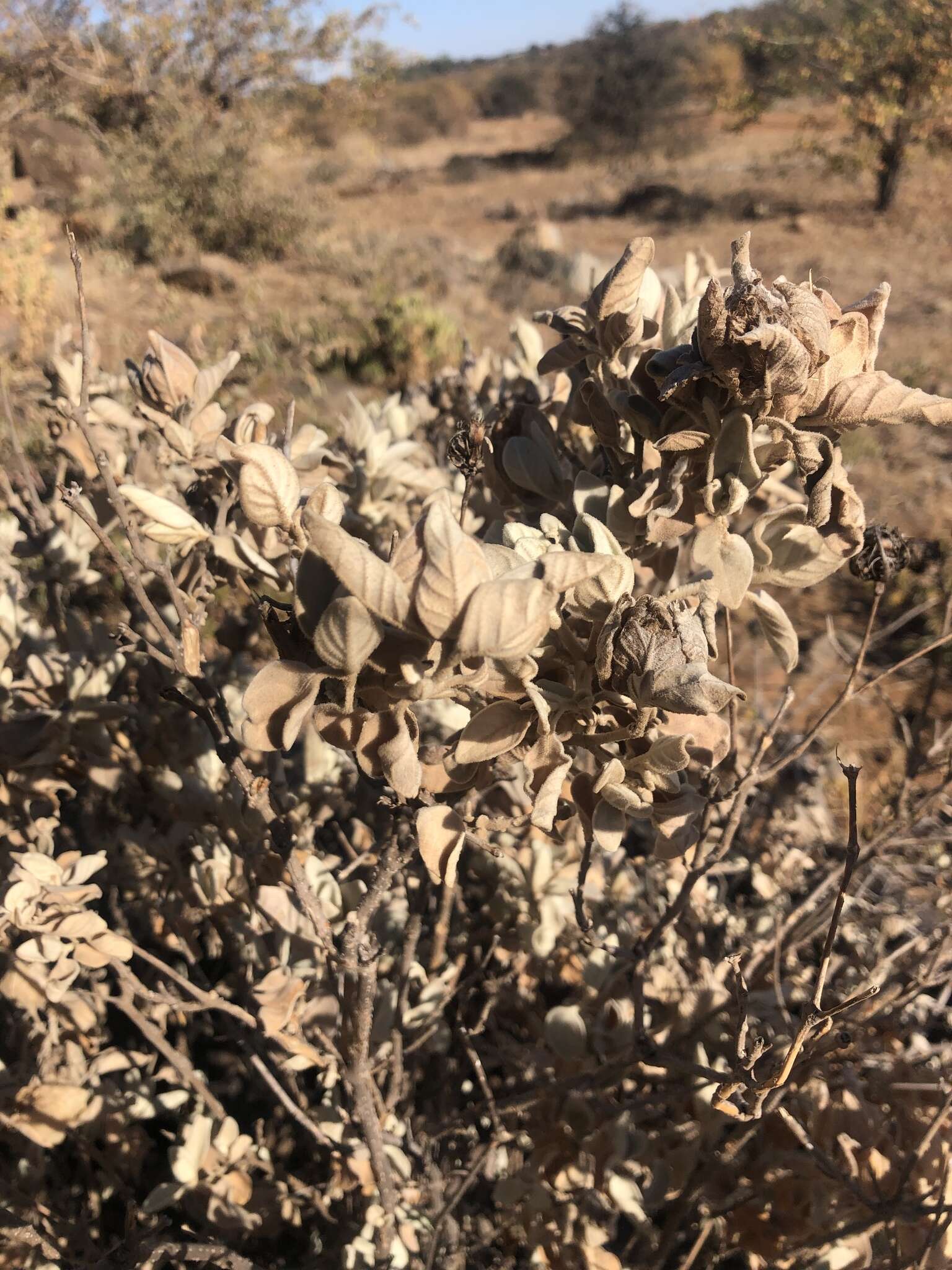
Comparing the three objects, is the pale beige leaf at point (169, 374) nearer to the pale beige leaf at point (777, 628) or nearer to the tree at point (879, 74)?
the pale beige leaf at point (777, 628)

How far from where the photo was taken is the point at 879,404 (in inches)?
30.5

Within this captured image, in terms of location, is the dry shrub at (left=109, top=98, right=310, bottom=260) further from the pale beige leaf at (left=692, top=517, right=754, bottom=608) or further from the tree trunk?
the pale beige leaf at (left=692, top=517, right=754, bottom=608)

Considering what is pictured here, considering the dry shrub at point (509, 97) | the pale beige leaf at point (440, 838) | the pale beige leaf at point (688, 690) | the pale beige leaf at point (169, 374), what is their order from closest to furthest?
the pale beige leaf at point (688, 690)
the pale beige leaf at point (440, 838)
the pale beige leaf at point (169, 374)
the dry shrub at point (509, 97)

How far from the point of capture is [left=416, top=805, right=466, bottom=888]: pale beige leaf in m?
0.83

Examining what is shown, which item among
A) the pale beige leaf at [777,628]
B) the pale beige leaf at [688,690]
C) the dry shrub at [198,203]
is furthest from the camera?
the dry shrub at [198,203]

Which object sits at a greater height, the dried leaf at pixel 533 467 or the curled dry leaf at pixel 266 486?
the curled dry leaf at pixel 266 486

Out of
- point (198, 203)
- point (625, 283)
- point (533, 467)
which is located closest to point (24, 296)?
point (198, 203)

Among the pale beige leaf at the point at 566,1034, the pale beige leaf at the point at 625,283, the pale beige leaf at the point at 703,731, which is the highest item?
the pale beige leaf at the point at 625,283

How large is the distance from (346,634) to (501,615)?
0.12 m

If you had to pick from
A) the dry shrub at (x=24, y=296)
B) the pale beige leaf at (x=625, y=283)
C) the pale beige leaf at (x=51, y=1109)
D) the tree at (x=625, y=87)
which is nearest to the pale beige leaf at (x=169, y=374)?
the pale beige leaf at (x=625, y=283)

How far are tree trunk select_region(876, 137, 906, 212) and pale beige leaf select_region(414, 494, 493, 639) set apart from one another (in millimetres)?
15461

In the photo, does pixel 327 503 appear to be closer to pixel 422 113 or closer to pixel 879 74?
pixel 879 74

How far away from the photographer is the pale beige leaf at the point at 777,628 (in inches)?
38.2

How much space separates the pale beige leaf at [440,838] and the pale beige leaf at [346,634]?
25 cm
